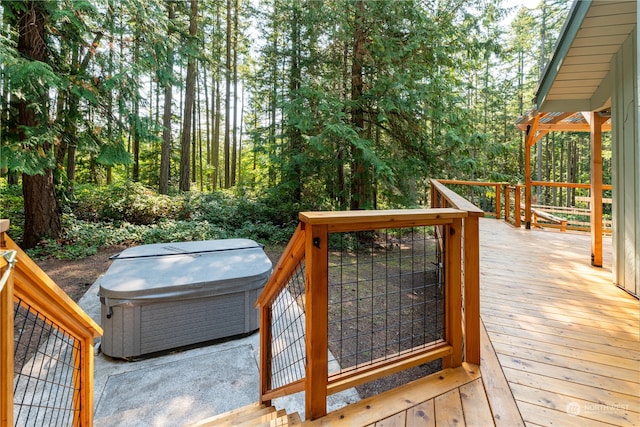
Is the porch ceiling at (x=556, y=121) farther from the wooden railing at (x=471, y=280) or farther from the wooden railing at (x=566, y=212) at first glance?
the wooden railing at (x=471, y=280)

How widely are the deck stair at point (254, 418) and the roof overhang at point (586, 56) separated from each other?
4.16m

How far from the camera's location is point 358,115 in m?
7.53

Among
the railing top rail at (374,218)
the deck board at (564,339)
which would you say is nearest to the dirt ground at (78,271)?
the deck board at (564,339)

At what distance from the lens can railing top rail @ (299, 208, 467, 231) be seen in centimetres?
136

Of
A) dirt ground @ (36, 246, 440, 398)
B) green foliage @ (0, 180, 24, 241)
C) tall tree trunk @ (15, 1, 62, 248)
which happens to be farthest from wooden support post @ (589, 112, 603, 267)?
green foliage @ (0, 180, 24, 241)

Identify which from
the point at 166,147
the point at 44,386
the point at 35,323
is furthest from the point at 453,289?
the point at 166,147

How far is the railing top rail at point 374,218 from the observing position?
136 centimetres

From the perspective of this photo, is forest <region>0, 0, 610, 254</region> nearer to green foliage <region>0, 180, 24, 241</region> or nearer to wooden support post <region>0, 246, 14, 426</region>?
green foliage <region>0, 180, 24, 241</region>

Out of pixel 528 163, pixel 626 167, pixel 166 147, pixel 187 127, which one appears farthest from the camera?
→ pixel 187 127

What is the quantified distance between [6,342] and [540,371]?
278 centimetres

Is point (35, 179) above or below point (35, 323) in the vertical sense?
above

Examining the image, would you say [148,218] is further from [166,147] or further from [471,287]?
[471,287]

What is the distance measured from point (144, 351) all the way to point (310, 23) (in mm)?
7291

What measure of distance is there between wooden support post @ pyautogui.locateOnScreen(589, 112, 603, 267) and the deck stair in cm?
436
